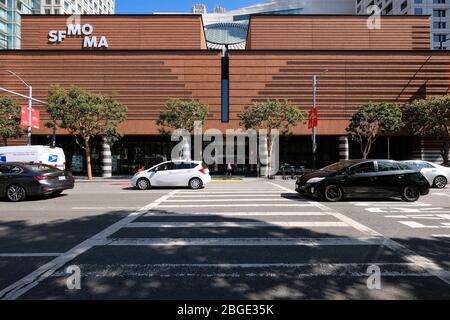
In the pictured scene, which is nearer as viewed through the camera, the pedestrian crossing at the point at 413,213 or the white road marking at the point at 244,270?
the white road marking at the point at 244,270

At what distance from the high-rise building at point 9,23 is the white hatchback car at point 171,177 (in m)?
62.3

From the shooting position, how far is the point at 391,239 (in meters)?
6.49

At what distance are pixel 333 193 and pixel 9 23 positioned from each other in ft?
240

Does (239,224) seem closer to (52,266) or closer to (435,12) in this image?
(52,266)

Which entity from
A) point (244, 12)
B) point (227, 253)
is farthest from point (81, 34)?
point (244, 12)

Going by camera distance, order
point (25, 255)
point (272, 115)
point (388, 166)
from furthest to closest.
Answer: point (272, 115)
point (388, 166)
point (25, 255)

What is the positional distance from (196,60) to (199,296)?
30.0m

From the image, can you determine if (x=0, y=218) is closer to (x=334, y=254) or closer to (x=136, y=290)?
(x=136, y=290)

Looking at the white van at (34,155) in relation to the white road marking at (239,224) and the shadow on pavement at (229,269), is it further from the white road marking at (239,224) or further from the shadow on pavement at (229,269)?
the white road marking at (239,224)

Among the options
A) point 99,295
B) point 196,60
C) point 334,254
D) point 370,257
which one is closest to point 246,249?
point 334,254

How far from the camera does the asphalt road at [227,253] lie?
164 inches

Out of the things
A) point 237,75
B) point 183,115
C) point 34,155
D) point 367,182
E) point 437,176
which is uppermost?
point 237,75

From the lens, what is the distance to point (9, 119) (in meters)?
27.6

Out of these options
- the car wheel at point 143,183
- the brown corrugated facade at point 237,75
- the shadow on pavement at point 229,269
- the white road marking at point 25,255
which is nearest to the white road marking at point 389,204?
the shadow on pavement at point 229,269
